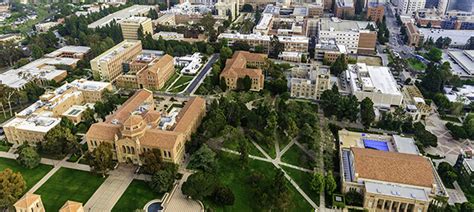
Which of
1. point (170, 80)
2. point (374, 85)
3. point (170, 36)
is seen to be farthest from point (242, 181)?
point (170, 36)

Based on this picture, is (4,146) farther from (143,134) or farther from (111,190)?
(143,134)

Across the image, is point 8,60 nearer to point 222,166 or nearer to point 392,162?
point 222,166

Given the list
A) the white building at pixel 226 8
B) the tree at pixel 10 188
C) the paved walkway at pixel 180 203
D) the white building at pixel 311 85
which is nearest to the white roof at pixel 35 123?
the tree at pixel 10 188

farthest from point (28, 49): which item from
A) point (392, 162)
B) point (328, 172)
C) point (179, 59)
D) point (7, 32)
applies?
point (392, 162)

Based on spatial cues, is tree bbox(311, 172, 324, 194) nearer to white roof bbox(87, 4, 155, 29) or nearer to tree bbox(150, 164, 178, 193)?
tree bbox(150, 164, 178, 193)

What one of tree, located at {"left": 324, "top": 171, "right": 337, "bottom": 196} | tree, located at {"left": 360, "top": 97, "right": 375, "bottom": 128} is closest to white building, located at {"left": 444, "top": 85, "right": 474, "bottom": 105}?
tree, located at {"left": 360, "top": 97, "right": 375, "bottom": 128}

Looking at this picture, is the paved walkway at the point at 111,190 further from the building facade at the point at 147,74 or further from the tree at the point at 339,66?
the tree at the point at 339,66
